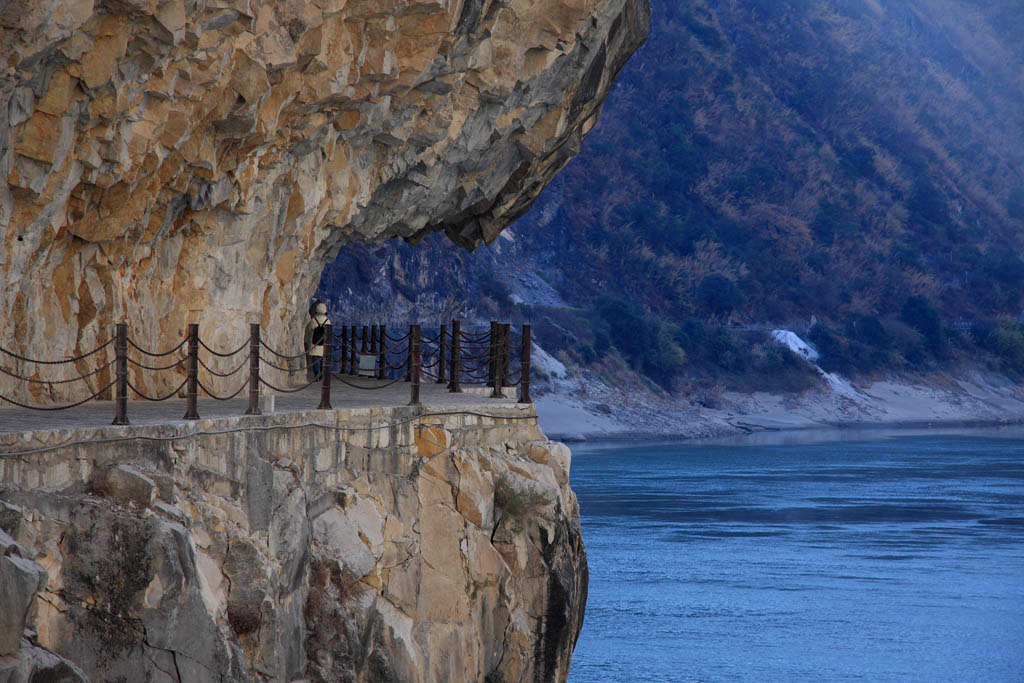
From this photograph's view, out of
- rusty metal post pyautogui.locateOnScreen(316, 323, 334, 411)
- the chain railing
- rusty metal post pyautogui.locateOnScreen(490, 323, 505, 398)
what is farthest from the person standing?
rusty metal post pyautogui.locateOnScreen(316, 323, 334, 411)

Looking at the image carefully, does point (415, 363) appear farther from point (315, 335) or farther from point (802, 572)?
point (802, 572)

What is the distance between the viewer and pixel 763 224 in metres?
74.1

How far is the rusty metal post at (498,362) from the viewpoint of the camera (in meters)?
15.3

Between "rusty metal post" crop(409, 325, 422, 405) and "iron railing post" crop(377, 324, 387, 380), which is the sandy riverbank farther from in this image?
"rusty metal post" crop(409, 325, 422, 405)

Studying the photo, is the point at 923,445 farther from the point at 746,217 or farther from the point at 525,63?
the point at 525,63

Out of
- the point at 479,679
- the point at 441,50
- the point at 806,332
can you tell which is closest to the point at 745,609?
the point at 479,679

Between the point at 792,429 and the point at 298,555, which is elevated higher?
the point at 298,555

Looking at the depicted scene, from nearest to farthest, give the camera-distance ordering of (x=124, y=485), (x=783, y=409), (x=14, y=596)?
(x=14, y=596) → (x=124, y=485) → (x=783, y=409)

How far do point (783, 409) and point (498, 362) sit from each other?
43208 mm

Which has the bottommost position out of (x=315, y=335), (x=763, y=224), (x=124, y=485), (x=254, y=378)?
(x=763, y=224)

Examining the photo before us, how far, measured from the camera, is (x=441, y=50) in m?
13.5

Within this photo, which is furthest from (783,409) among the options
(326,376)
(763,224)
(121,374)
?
(121,374)

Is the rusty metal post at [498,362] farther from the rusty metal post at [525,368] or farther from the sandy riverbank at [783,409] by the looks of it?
the sandy riverbank at [783,409]

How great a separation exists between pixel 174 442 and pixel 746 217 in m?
67.0
